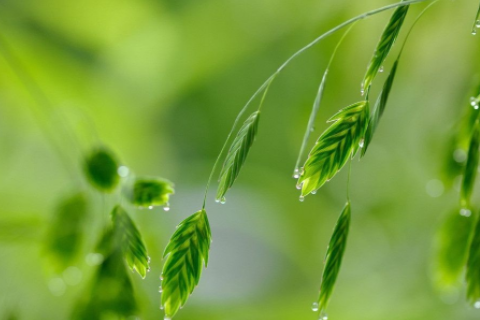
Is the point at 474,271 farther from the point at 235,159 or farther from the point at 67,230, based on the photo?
the point at 67,230

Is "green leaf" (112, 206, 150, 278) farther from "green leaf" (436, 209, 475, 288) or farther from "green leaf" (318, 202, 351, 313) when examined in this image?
"green leaf" (436, 209, 475, 288)

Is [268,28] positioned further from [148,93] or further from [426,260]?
[426,260]

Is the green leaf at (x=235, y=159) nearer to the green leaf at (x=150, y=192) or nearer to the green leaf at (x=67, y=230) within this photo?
the green leaf at (x=150, y=192)

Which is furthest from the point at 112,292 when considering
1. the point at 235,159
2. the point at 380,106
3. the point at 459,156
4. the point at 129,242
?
the point at 459,156

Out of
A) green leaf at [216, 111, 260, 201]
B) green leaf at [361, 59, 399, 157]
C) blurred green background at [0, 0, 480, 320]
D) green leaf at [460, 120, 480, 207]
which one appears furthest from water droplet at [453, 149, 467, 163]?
blurred green background at [0, 0, 480, 320]

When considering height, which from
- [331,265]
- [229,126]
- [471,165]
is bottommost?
[331,265]

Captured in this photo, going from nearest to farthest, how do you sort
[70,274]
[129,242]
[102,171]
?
[129,242]
[102,171]
[70,274]

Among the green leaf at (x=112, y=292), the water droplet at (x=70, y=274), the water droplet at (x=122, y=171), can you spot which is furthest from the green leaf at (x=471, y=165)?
the water droplet at (x=70, y=274)
